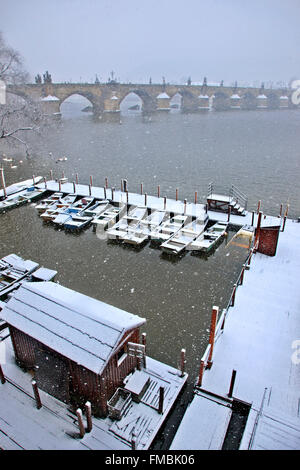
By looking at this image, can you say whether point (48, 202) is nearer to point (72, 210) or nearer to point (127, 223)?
point (72, 210)

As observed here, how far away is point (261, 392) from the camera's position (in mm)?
8523

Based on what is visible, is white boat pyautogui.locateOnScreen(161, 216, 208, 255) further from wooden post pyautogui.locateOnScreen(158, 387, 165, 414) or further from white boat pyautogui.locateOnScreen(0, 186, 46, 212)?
white boat pyautogui.locateOnScreen(0, 186, 46, 212)

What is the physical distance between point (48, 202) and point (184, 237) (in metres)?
11.0

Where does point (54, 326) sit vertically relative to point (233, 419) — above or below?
above

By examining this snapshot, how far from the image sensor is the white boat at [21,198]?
23173 millimetres

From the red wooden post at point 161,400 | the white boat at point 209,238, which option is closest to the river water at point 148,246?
the white boat at point 209,238

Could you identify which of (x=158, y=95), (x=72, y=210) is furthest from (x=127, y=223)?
(x=158, y=95)

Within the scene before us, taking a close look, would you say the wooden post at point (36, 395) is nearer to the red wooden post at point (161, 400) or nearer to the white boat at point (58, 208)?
the red wooden post at point (161, 400)

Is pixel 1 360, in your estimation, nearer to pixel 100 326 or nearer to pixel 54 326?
pixel 54 326

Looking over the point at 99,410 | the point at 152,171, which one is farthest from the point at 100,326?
the point at 152,171

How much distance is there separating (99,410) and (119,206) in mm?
15982

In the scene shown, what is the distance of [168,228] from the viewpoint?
18781mm

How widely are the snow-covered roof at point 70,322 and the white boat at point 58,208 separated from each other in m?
11.9
